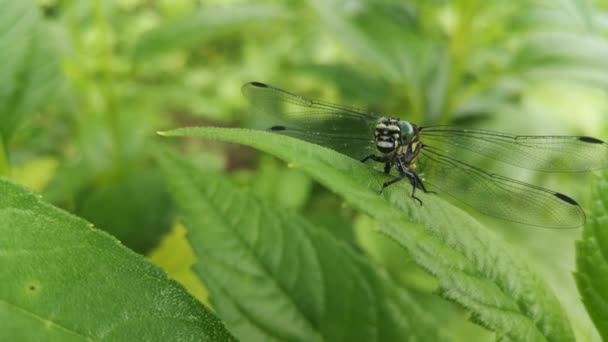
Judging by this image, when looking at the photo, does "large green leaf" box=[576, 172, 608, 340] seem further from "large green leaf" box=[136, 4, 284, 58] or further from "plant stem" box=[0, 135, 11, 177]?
"large green leaf" box=[136, 4, 284, 58]

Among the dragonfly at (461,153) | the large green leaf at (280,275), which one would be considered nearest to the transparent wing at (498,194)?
the dragonfly at (461,153)

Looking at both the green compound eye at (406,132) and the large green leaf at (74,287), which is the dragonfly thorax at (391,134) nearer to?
the green compound eye at (406,132)

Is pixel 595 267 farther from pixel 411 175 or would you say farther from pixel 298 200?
pixel 298 200

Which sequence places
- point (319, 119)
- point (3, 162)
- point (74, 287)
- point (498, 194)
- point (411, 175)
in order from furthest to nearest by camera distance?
1. point (319, 119)
2. point (498, 194)
3. point (411, 175)
4. point (3, 162)
5. point (74, 287)

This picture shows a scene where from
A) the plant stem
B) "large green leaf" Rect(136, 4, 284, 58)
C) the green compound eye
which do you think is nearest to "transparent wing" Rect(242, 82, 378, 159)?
the green compound eye

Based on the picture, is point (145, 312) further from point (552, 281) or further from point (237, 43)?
point (237, 43)

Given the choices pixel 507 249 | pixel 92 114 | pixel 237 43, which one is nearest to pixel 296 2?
pixel 92 114

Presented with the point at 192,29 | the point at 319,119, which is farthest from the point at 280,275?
the point at 192,29
